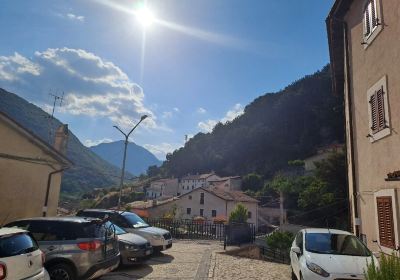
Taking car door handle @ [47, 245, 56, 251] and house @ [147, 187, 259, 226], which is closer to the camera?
car door handle @ [47, 245, 56, 251]

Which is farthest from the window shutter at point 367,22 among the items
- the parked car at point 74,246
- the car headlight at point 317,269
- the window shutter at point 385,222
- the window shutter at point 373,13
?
the parked car at point 74,246

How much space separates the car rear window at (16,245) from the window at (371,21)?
10.3 meters

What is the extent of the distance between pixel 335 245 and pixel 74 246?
19.6 feet

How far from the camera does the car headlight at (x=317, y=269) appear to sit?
6.47 meters

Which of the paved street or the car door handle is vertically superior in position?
the car door handle

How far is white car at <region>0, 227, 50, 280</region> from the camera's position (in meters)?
5.00

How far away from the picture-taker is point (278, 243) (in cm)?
1859

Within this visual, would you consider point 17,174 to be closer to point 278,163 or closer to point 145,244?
point 145,244

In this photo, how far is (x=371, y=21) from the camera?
10.3 metres

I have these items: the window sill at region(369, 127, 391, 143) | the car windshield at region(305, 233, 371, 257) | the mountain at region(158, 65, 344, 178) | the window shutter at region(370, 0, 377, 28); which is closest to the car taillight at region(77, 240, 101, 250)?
the car windshield at region(305, 233, 371, 257)

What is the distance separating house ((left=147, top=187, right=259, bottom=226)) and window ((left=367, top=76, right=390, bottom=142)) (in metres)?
41.2

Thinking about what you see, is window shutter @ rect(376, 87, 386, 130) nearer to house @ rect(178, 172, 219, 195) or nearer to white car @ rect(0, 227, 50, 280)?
white car @ rect(0, 227, 50, 280)

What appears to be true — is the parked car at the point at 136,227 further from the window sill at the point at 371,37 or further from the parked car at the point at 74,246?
the window sill at the point at 371,37

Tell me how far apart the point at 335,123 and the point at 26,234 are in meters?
93.0
